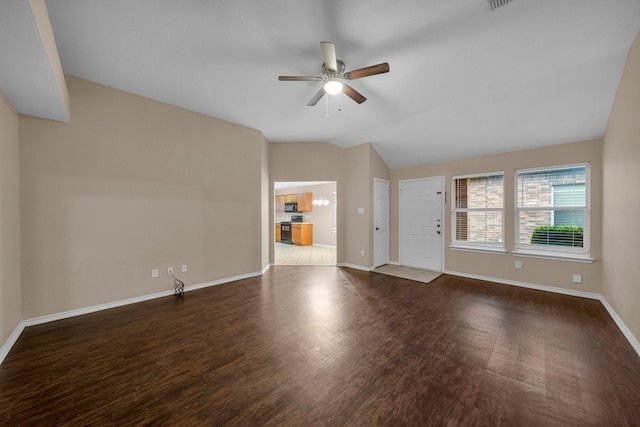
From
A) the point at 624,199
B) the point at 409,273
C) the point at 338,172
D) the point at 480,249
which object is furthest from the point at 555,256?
the point at 338,172

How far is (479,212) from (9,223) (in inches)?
260

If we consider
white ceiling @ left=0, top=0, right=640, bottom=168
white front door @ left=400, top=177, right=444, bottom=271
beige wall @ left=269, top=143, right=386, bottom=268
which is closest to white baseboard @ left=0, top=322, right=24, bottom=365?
white ceiling @ left=0, top=0, right=640, bottom=168

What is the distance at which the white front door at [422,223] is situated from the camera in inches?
200

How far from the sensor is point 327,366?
2016mm

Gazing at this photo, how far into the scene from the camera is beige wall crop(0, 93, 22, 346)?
2.25m

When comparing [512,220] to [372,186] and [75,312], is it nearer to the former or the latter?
[372,186]

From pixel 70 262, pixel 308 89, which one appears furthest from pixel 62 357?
pixel 308 89

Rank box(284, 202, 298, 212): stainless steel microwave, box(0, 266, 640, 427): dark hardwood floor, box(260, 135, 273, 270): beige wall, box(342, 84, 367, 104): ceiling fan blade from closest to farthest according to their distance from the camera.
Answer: box(0, 266, 640, 427): dark hardwood floor, box(342, 84, 367, 104): ceiling fan blade, box(260, 135, 273, 270): beige wall, box(284, 202, 298, 212): stainless steel microwave

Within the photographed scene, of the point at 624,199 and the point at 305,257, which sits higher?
the point at 624,199

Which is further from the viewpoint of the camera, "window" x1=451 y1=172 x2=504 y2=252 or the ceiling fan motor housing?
"window" x1=451 y1=172 x2=504 y2=252

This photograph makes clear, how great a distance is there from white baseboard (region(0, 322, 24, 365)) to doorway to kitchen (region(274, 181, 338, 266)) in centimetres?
504

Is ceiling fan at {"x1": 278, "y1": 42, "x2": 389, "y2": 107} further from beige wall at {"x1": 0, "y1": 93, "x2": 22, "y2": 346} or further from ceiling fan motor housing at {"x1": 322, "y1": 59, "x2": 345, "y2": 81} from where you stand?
beige wall at {"x1": 0, "y1": 93, "x2": 22, "y2": 346}

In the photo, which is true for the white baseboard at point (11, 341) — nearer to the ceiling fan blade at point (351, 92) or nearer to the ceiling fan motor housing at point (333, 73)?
the ceiling fan motor housing at point (333, 73)

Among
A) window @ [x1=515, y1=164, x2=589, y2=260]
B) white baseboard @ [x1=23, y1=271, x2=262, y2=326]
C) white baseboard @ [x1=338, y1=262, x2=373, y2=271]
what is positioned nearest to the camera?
white baseboard @ [x1=23, y1=271, x2=262, y2=326]
